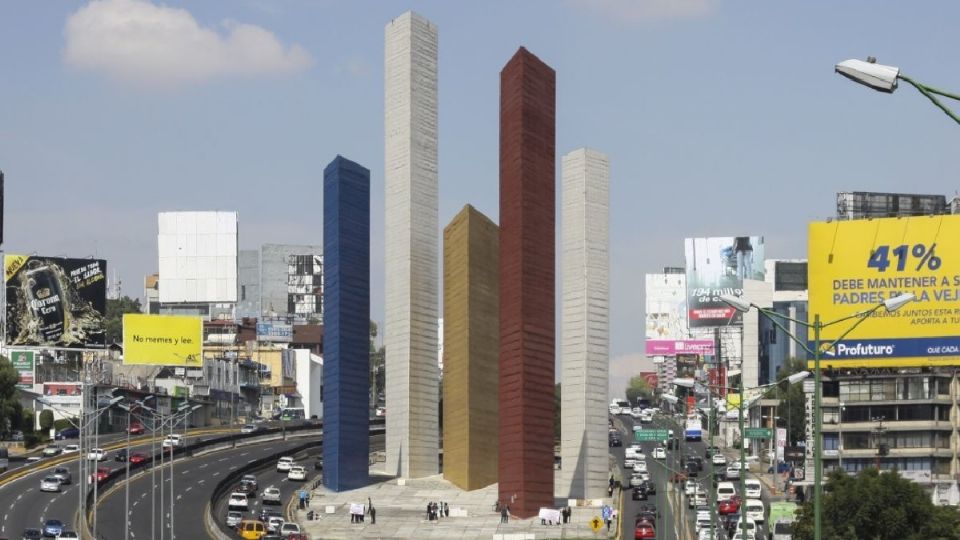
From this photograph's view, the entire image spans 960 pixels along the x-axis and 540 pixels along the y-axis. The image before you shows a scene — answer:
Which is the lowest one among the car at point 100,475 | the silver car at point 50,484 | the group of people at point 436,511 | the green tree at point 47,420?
the group of people at point 436,511

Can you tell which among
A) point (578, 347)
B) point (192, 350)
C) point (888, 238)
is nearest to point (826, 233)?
point (888, 238)

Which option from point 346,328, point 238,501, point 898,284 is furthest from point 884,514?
point 898,284

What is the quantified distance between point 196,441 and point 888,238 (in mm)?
56929

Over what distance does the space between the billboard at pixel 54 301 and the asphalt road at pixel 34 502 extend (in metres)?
41.5

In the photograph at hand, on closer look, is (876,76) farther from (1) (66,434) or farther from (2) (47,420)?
(2) (47,420)

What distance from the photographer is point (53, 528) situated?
93875mm

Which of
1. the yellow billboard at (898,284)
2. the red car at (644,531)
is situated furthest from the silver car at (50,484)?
the yellow billboard at (898,284)

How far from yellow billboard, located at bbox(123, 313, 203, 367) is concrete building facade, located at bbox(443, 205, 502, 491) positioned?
2547 inches

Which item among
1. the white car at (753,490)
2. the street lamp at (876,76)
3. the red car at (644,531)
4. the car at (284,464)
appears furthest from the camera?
the car at (284,464)

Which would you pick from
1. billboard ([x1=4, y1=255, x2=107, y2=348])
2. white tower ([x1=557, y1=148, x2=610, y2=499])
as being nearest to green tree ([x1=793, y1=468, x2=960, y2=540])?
white tower ([x1=557, y1=148, x2=610, y2=499])

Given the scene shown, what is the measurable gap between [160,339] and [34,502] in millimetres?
65701

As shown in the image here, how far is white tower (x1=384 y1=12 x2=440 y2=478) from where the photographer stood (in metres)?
113

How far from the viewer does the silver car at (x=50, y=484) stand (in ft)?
367

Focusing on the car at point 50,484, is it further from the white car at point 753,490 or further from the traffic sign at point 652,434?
the white car at point 753,490
